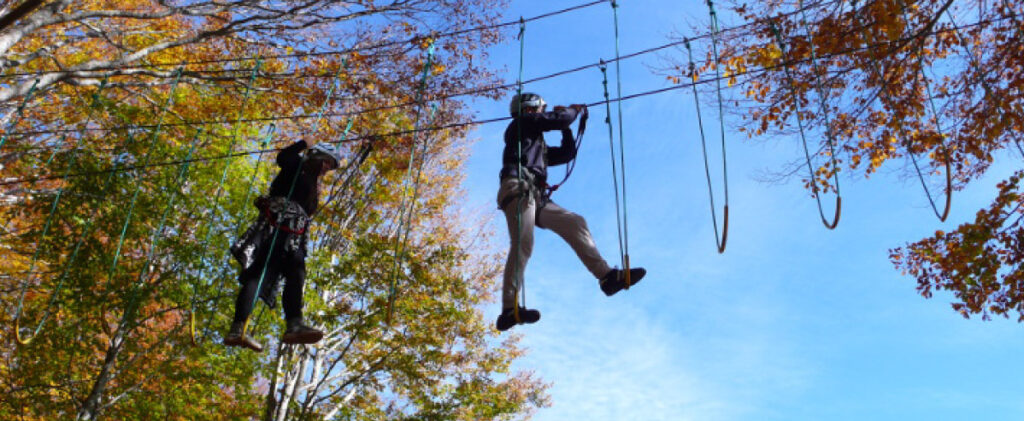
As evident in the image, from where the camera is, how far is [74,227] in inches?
313

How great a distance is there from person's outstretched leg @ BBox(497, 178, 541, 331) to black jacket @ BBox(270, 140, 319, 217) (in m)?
1.38

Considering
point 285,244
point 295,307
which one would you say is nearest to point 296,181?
point 285,244

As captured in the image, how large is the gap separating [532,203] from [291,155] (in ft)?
5.68

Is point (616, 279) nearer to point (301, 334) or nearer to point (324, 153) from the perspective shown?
point (301, 334)

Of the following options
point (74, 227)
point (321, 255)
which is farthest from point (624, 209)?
point (74, 227)

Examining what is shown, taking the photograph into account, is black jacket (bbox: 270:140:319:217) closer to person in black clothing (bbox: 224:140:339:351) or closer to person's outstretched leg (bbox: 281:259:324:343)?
person in black clothing (bbox: 224:140:339:351)

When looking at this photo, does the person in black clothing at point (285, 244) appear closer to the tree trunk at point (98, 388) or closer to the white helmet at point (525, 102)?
the white helmet at point (525, 102)

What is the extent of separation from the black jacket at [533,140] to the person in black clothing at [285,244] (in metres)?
1.24

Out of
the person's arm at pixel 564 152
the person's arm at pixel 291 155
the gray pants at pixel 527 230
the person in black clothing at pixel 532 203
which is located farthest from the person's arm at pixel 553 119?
the person's arm at pixel 291 155

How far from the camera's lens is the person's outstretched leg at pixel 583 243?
4.05 metres

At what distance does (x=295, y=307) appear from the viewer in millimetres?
4332

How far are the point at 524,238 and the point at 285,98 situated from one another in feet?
18.3

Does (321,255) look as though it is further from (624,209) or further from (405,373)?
(624,209)

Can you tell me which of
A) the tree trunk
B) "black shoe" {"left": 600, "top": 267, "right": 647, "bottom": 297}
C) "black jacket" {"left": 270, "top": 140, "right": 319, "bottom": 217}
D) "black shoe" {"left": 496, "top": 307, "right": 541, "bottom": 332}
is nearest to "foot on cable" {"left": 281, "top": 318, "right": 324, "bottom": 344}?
"black jacket" {"left": 270, "top": 140, "right": 319, "bottom": 217}
